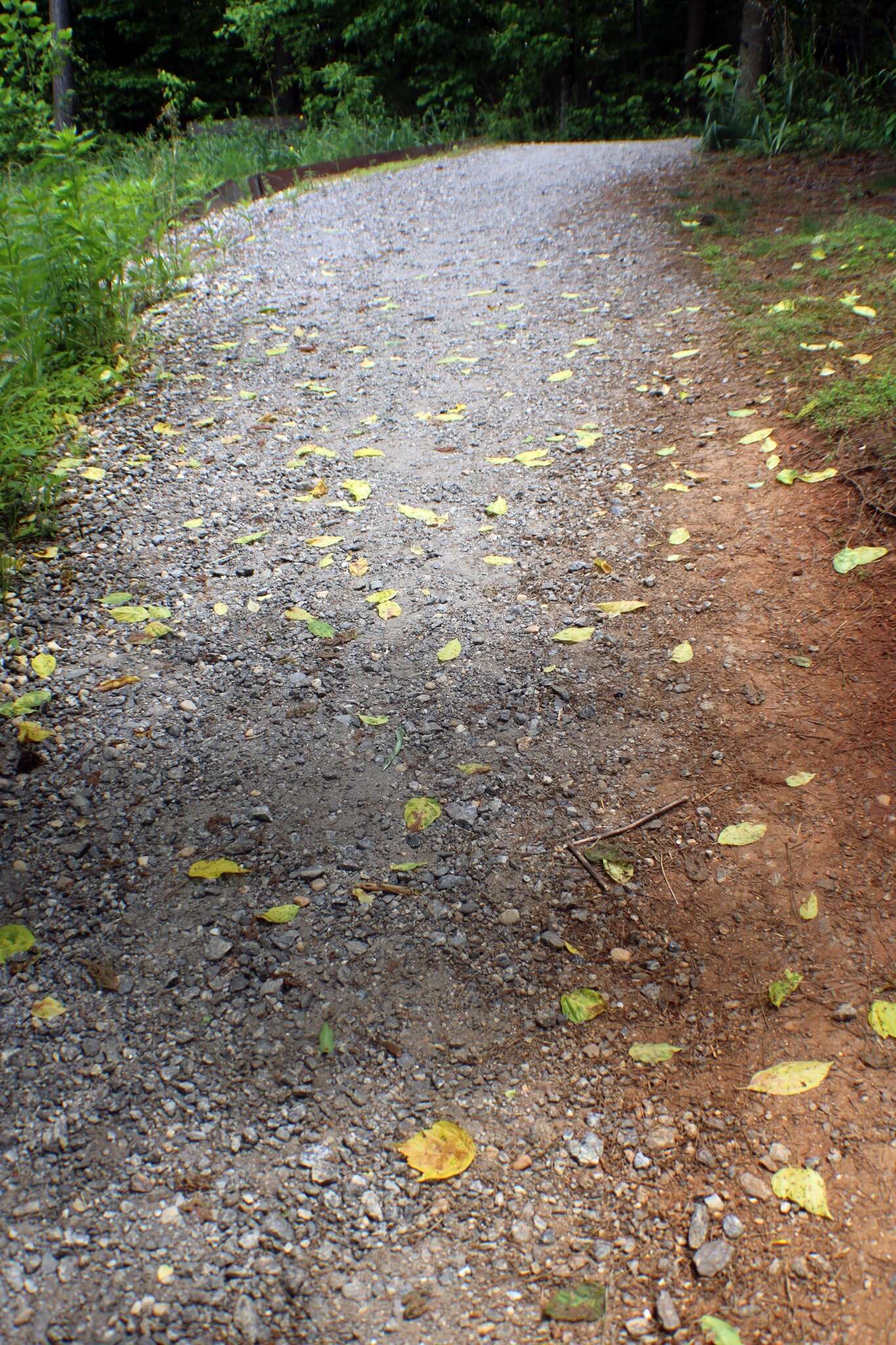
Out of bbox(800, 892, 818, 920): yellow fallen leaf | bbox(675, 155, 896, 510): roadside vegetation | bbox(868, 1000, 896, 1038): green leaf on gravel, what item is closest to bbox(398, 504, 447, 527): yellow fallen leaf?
bbox(675, 155, 896, 510): roadside vegetation

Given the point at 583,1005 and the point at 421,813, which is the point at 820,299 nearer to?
the point at 421,813

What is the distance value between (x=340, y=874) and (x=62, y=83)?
15.7m

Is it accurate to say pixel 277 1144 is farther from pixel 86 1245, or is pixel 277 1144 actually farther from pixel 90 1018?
pixel 90 1018

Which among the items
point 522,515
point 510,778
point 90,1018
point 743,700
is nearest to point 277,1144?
point 90,1018

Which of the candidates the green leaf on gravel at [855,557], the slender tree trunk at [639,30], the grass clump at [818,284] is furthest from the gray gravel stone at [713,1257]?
the slender tree trunk at [639,30]

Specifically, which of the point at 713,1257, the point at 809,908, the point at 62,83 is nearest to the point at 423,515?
the point at 809,908

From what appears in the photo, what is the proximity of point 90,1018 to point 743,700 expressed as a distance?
5.73ft

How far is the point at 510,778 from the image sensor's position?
2289mm

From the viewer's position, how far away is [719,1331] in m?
1.33

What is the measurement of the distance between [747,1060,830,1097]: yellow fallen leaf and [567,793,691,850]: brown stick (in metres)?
0.62

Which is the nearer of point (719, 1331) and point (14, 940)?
point (719, 1331)

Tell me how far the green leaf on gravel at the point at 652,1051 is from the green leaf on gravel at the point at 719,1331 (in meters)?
0.42

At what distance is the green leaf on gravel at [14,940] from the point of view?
Answer: 6.24ft

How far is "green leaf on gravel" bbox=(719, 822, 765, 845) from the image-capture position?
206 centimetres
